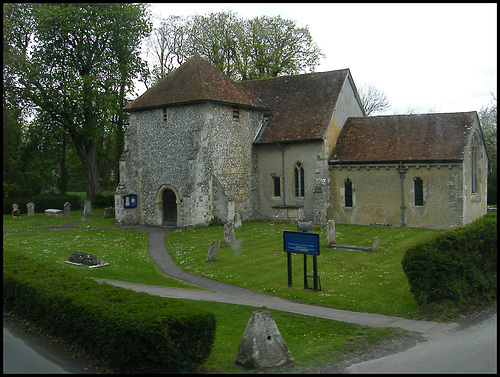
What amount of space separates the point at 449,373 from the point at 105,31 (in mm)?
37785

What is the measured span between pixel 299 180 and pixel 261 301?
17.3m

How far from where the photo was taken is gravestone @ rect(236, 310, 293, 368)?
29.1 feet

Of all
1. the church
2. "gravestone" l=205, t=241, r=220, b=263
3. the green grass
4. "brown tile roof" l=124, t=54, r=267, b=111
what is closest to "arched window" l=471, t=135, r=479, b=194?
the church

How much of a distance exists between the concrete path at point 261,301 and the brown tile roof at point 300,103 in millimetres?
13767

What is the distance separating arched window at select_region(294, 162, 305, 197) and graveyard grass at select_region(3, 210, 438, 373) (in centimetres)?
307

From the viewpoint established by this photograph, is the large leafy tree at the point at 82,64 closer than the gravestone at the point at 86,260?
No

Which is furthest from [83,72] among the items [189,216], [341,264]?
[341,264]

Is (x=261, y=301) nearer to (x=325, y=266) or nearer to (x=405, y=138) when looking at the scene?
(x=325, y=266)

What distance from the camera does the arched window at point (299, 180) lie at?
101 ft

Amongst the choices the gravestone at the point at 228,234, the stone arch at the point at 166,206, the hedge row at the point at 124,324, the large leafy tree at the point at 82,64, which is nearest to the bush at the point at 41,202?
the large leafy tree at the point at 82,64

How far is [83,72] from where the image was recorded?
40250 millimetres

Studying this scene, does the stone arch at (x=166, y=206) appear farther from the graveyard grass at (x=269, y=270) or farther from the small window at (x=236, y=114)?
the small window at (x=236, y=114)

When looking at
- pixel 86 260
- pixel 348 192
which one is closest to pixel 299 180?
pixel 348 192

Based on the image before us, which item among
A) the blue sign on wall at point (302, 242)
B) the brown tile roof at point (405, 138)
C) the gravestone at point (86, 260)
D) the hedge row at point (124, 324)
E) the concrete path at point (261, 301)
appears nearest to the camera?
the hedge row at point (124, 324)
